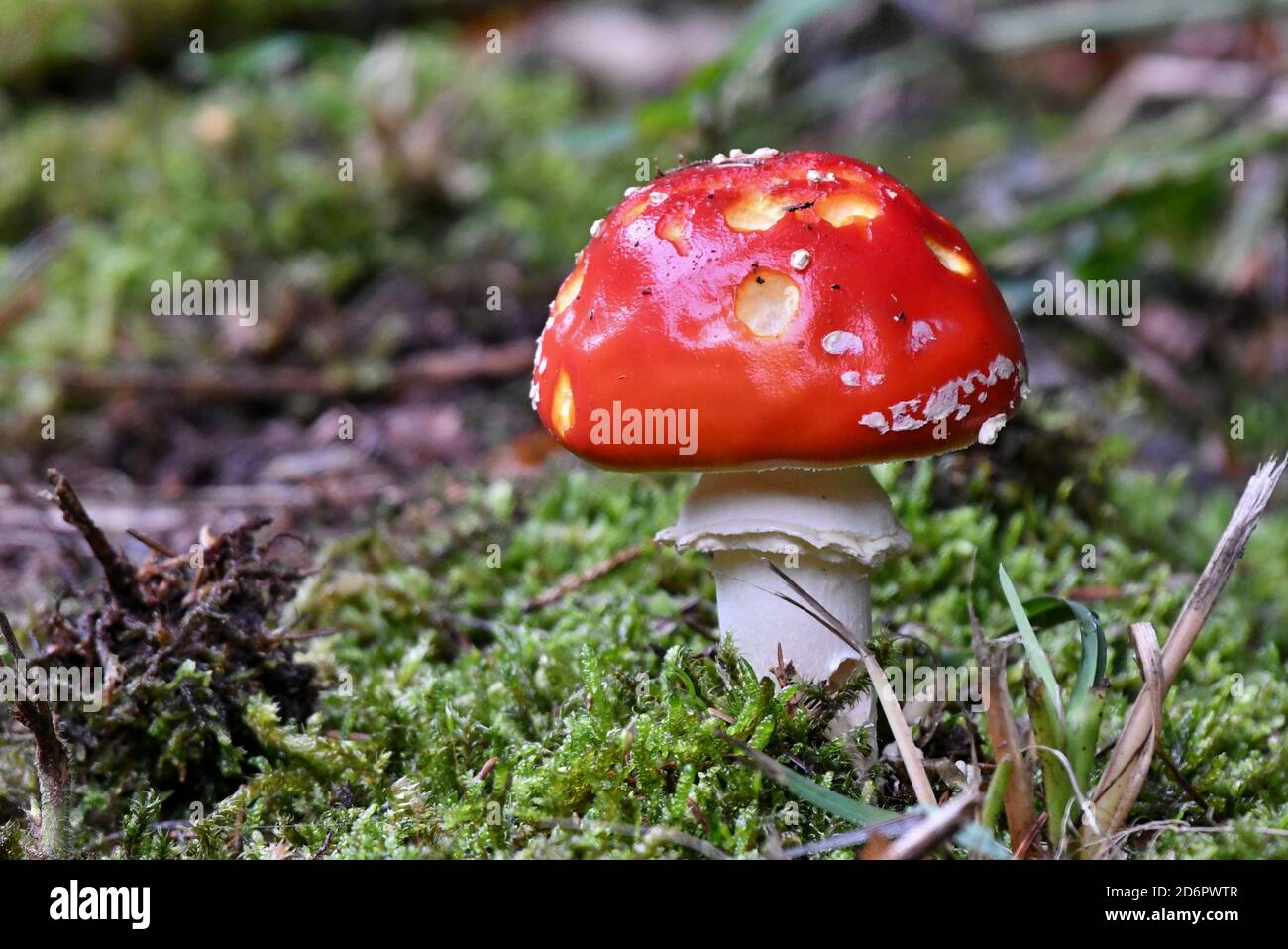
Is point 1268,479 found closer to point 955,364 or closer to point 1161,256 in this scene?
point 955,364

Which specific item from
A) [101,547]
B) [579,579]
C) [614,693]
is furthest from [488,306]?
[614,693]

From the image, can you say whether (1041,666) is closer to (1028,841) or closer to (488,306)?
(1028,841)

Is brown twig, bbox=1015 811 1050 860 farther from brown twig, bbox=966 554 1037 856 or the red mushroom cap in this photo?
the red mushroom cap

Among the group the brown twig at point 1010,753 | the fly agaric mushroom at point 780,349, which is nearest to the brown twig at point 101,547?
the fly agaric mushroom at point 780,349

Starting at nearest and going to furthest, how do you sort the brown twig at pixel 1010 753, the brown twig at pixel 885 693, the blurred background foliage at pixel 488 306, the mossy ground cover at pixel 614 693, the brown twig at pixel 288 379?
the brown twig at pixel 1010 753 < the brown twig at pixel 885 693 < the mossy ground cover at pixel 614 693 < the blurred background foliage at pixel 488 306 < the brown twig at pixel 288 379

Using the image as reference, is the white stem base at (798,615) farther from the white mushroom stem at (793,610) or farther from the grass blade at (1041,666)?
the grass blade at (1041,666)

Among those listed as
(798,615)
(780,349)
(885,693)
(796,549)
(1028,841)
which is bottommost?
(1028,841)

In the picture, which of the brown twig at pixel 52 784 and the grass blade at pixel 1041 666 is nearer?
the grass blade at pixel 1041 666

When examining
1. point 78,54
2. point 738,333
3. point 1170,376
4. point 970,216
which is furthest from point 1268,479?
point 78,54
